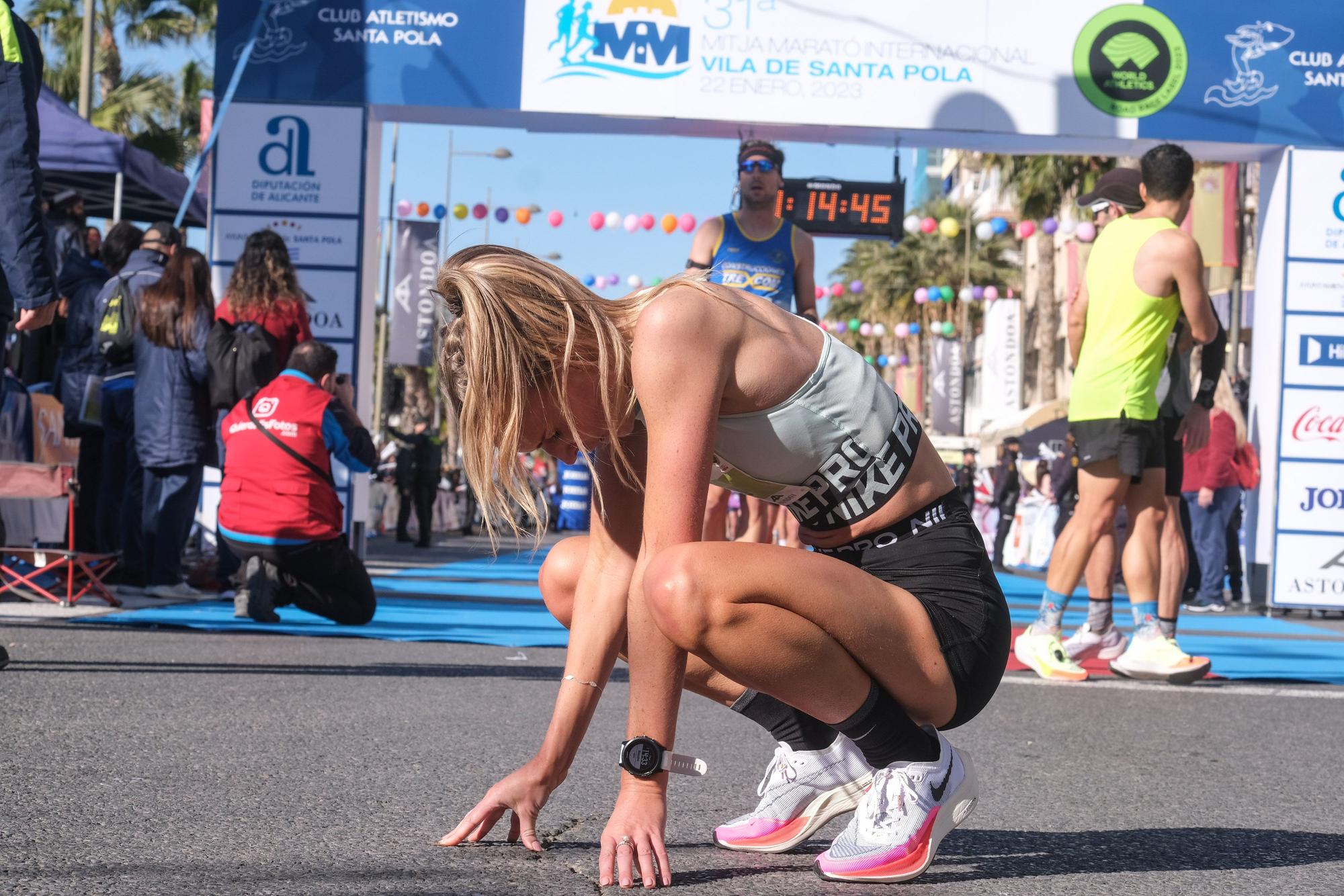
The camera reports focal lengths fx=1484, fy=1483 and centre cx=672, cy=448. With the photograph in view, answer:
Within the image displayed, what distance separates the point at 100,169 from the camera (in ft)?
35.8

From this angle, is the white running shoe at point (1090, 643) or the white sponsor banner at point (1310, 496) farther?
the white sponsor banner at point (1310, 496)

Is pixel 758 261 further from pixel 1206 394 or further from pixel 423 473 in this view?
pixel 423 473

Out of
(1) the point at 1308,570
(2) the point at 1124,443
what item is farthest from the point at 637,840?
(1) the point at 1308,570

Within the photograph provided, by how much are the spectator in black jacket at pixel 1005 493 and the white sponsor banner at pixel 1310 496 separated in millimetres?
8079

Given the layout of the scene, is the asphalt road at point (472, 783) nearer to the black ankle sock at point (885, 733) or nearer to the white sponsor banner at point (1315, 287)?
the black ankle sock at point (885, 733)

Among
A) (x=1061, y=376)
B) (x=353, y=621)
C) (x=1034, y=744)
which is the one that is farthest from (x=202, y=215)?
(x=1061, y=376)

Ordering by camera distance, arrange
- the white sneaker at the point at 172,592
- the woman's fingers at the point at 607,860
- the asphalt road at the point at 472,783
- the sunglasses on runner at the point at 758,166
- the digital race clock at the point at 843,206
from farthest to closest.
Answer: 1. the digital race clock at the point at 843,206
2. the white sneaker at the point at 172,592
3. the sunglasses on runner at the point at 758,166
4. the asphalt road at the point at 472,783
5. the woman's fingers at the point at 607,860

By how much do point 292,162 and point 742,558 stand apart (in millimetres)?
8792

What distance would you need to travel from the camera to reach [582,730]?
266 cm

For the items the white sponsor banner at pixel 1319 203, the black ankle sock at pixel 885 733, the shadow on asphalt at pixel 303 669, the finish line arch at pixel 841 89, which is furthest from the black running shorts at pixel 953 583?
the white sponsor banner at pixel 1319 203

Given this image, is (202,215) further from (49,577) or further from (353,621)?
(353,621)

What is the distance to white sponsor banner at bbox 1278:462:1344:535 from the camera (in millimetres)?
10383

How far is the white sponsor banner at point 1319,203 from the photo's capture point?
10.5 m

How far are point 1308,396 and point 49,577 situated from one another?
8.29 meters
